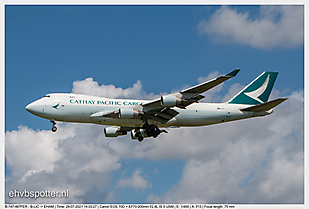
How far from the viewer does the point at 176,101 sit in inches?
1453

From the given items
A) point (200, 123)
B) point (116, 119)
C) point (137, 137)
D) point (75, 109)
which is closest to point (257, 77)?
point (200, 123)

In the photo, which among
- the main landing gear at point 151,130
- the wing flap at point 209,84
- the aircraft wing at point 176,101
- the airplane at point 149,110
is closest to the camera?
the wing flap at point 209,84

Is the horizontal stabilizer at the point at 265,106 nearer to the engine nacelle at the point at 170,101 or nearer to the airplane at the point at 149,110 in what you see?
the airplane at the point at 149,110

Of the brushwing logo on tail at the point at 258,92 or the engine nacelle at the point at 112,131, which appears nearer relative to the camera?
the brushwing logo on tail at the point at 258,92

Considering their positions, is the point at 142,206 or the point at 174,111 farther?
the point at 174,111

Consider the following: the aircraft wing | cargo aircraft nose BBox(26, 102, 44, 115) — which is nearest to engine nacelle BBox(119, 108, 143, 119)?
the aircraft wing

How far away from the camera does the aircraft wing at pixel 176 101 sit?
113 feet

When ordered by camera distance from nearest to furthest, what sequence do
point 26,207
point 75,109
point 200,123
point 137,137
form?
point 26,207, point 75,109, point 200,123, point 137,137

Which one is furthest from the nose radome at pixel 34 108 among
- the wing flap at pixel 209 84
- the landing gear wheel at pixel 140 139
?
the wing flap at pixel 209 84

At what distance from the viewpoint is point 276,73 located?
49.2 meters

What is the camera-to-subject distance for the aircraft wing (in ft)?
113

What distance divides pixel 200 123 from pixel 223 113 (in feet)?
10.7

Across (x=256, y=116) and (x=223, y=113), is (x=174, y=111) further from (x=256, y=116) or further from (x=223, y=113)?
(x=256, y=116)

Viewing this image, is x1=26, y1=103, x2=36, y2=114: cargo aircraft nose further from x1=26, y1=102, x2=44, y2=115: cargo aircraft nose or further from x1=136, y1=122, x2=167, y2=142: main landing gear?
x1=136, y1=122, x2=167, y2=142: main landing gear
